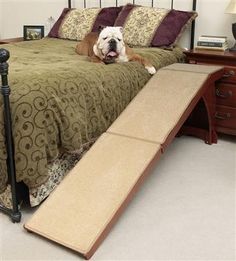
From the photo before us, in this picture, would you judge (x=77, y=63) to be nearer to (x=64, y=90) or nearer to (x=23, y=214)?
(x=64, y=90)

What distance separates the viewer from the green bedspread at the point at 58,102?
1.70 meters

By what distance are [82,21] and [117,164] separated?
198 centimetres

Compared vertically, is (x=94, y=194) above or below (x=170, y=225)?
above

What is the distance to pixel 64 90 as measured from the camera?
6.26ft

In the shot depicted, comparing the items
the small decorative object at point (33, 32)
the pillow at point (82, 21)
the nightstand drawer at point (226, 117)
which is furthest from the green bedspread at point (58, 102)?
the small decorative object at point (33, 32)

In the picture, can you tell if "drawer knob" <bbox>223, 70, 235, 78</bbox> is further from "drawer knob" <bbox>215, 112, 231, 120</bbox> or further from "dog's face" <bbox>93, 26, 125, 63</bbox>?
"dog's face" <bbox>93, 26, 125, 63</bbox>

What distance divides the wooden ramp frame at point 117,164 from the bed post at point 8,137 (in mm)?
136

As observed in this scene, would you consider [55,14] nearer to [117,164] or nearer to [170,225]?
[117,164]

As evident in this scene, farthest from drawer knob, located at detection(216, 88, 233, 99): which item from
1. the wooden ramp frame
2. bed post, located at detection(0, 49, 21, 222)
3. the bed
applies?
bed post, located at detection(0, 49, 21, 222)

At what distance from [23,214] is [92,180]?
43 centimetres

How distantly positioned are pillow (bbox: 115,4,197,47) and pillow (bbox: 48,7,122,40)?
10.6 inches

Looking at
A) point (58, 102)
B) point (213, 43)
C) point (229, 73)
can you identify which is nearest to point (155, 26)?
point (213, 43)

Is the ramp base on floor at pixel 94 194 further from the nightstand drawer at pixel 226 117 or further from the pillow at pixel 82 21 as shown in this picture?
the pillow at pixel 82 21

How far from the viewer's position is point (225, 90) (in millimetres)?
2732
